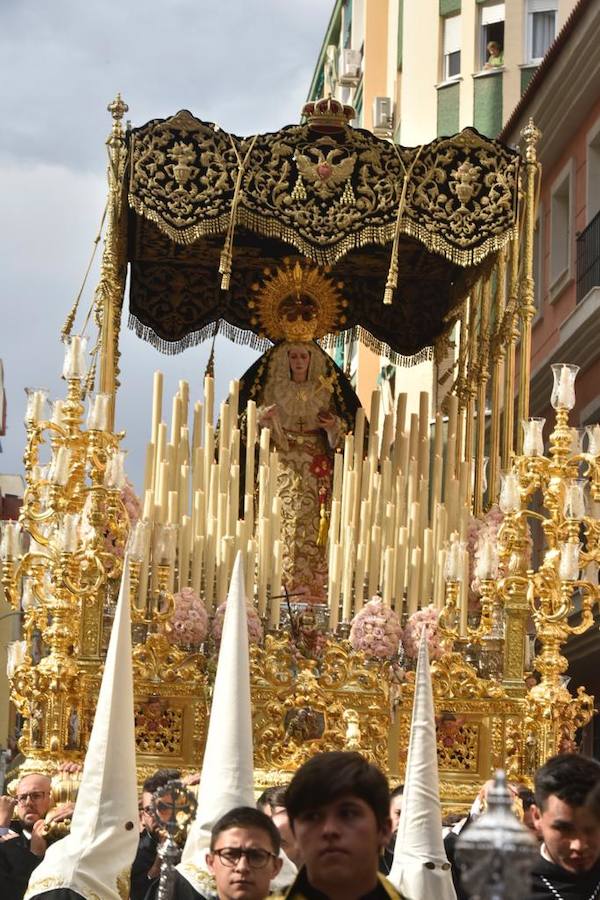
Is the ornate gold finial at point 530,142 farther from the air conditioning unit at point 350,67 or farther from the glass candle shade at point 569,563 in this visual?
the air conditioning unit at point 350,67

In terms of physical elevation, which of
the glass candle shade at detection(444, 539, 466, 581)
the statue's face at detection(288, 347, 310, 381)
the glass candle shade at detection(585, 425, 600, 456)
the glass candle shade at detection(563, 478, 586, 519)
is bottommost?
the glass candle shade at detection(444, 539, 466, 581)

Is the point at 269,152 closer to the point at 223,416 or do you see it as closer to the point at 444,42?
the point at 223,416

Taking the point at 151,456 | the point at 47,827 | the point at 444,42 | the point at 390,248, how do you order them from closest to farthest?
the point at 47,827, the point at 151,456, the point at 390,248, the point at 444,42

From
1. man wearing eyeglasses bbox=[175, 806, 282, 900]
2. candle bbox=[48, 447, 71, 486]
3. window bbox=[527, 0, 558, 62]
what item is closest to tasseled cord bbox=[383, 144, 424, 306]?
candle bbox=[48, 447, 71, 486]

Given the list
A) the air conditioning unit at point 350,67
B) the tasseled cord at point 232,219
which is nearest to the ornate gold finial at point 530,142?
the tasseled cord at point 232,219

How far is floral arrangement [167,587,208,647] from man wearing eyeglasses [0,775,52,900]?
2011 mm

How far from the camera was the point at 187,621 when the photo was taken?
12.6 meters

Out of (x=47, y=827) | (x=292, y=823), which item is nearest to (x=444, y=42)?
(x=47, y=827)

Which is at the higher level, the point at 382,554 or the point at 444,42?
the point at 444,42

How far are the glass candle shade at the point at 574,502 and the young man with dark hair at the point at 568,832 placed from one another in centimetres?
746

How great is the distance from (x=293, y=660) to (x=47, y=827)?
3828 millimetres

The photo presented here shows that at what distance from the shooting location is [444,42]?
2592 cm

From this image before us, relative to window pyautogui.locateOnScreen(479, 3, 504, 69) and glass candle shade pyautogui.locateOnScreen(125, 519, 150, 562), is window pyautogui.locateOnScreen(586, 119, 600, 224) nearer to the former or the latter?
window pyautogui.locateOnScreen(479, 3, 504, 69)

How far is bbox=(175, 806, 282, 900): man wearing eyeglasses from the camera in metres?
5.41
